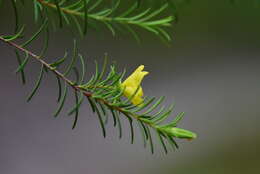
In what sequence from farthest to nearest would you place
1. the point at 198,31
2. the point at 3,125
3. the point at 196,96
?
1. the point at 198,31
2. the point at 196,96
3. the point at 3,125

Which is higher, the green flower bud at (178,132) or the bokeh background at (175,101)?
the bokeh background at (175,101)

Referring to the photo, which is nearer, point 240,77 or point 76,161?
point 76,161

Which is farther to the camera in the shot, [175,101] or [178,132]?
[175,101]

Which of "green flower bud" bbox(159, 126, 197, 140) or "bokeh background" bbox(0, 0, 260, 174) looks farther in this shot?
"bokeh background" bbox(0, 0, 260, 174)

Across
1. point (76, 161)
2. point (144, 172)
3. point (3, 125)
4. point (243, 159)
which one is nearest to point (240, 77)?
point (243, 159)

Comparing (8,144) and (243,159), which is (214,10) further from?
(8,144)

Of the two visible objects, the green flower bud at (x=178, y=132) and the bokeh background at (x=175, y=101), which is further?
the bokeh background at (x=175, y=101)

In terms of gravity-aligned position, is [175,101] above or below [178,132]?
above

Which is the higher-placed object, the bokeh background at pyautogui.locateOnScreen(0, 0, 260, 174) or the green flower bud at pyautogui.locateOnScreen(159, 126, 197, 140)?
the bokeh background at pyautogui.locateOnScreen(0, 0, 260, 174)
